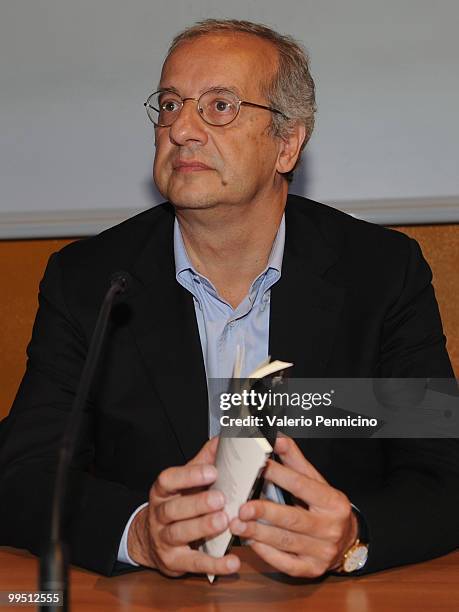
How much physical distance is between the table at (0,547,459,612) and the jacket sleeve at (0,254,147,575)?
2.7 inches

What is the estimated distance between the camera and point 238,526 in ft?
5.06

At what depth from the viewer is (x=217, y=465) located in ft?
5.08

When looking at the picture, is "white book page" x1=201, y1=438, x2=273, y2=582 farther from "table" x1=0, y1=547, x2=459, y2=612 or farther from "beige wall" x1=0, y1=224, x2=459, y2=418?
"beige wall" x1=0, y1=224, x2=459, y2=418

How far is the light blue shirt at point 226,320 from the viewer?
2.32 meters

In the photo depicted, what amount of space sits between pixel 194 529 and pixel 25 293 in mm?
1490

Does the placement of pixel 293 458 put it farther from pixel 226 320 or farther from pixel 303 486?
pixel 226 320

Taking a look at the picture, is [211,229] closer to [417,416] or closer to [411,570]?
[417,416]

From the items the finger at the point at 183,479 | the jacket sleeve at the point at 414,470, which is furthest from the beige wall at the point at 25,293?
the finger at the point at 183,479

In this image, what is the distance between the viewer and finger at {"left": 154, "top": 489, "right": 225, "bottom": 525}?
5.08 feet

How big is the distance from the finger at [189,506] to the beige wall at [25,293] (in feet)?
4.51

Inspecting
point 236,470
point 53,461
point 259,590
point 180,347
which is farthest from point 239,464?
point 180,347

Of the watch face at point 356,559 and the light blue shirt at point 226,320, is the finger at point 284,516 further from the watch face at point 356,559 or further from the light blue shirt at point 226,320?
the light blue shirt at point 226,320

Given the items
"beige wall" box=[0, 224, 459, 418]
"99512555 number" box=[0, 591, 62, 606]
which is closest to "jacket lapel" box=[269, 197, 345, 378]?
"beige wall" box=[0, 224, 459, 418]

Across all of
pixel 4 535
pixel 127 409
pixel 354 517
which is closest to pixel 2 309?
pixel 127 409
